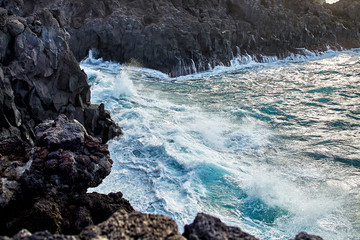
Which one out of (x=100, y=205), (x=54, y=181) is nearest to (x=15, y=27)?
(x=54, y=181)

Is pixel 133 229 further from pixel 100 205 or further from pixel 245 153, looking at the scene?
pixel 245 153

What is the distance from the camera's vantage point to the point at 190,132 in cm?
1528

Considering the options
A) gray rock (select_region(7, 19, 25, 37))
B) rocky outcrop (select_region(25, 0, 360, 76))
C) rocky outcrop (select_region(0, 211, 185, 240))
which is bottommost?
rocky outcrop (select_region(0, 211, 185, 240))

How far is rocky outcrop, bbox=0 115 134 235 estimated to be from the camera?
538cm

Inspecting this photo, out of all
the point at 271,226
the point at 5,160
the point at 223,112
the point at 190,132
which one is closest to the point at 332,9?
the point at 223,112

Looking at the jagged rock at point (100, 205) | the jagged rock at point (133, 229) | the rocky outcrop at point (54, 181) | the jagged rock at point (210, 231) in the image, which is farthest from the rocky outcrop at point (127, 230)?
the jagged rock at point (100, 205)

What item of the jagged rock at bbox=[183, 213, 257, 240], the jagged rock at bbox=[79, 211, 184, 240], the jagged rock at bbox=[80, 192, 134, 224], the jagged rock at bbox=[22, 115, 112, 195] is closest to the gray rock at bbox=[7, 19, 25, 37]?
the jagged rock at bbox=[22, 115, 112, 195]

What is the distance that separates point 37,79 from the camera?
12516mm

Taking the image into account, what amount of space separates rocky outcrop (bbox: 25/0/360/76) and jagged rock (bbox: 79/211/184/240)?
27180mm

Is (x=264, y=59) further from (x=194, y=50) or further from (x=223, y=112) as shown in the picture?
(x=223, y=112)

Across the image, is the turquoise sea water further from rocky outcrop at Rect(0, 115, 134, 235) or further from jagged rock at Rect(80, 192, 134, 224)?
rocky outcrop at Rect(0, 115, 134, 235)

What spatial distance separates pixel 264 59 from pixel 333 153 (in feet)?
90.0

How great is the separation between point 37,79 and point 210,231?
1102cm

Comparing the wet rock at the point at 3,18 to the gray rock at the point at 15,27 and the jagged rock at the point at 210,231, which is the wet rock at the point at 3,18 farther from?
the jagged rock at the point at 210,231
